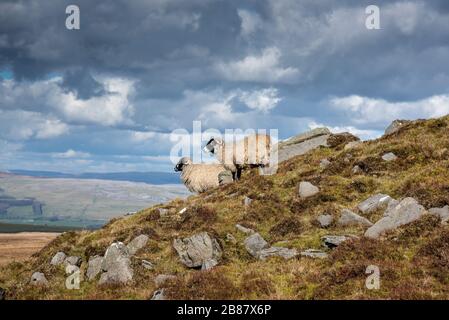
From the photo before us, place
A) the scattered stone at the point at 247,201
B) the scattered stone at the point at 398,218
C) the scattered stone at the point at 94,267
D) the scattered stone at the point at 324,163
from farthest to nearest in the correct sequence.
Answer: the scattered stone at the point at 324,163 < the scattered stone at the point at 247,201 < the scattered stone at the point at 94,267 < the scattered stone at the point at 398,218

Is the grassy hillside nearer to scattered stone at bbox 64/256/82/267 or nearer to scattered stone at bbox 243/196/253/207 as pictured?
scattered stone at bbox 243/196/253/207

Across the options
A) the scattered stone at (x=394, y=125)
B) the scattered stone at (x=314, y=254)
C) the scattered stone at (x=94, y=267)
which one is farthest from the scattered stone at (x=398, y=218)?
the scattered stone at (x=394, y=125)

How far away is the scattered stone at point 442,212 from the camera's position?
18391 mm

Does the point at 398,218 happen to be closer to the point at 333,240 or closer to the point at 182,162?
the point at 333,240

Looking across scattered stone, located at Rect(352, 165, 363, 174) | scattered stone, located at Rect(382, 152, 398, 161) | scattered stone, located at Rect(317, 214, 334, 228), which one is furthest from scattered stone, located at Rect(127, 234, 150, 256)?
scattered stone, located at Rect(382, 152, 398, 161)

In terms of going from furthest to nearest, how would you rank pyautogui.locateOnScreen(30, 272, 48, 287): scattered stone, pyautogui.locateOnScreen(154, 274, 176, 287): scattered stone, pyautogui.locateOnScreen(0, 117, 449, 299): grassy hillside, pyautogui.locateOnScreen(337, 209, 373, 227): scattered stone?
pyautogui.locateOnScreen(337, 209, 373, 227): scattered stone → pyautogui.locateOnScreen(30, 272, 48, 287): scattered stone → pyautogui.locateOnScreen(154, 274, 176, 287): scattered stone → pyautogui.locateOnScreen(0, 117, 449, 299): grassy hillside

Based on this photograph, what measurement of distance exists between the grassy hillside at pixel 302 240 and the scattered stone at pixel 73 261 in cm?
38

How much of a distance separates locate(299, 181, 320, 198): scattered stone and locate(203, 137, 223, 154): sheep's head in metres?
13.0

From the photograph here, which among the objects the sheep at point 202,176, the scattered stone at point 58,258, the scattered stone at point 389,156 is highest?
the scattered stone at point 389,156

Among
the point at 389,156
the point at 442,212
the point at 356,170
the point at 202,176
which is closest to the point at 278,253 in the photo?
the point at 442,212

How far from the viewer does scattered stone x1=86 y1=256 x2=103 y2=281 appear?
773 inches

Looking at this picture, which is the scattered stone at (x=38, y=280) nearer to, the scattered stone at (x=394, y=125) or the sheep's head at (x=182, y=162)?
the sheep's head at (x=182, y=162)
